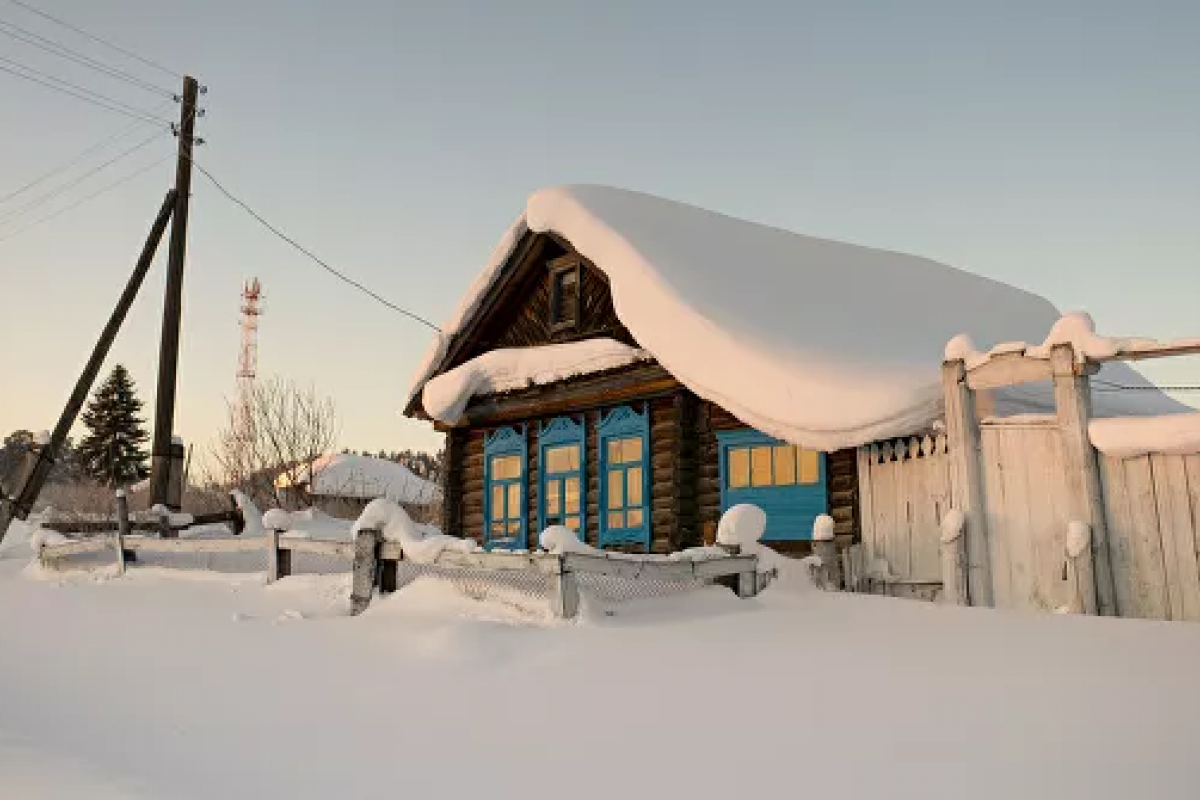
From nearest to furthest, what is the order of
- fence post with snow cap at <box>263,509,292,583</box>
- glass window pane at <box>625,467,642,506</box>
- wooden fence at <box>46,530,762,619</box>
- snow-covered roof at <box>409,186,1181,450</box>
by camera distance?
wooden fence at <box>46,530,762,619</box> → snow-covered roof at <box>409,186,1181,450</box> → fence post with snow cap at <box>263,509,292,583</box> → glass window pane at <box>625,467,642,506</box>

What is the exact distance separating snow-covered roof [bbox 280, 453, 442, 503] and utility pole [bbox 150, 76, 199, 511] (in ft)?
95.5

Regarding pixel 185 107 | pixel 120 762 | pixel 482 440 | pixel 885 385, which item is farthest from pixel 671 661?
pixel 185 107

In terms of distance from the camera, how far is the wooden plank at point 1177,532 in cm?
679

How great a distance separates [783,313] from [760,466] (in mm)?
1986

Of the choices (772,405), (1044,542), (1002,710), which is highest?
(772,405)

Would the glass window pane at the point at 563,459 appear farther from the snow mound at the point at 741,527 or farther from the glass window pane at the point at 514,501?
the snow mound at the point at 741,527

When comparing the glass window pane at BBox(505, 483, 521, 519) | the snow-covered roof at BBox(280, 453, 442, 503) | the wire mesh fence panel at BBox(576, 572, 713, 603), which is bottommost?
the wire mesh fence panel at BBox(576, 572, 713, 603)

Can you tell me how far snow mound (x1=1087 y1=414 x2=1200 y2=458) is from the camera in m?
6.83

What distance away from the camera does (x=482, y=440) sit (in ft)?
53.7

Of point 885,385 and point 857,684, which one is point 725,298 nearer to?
point 885,385

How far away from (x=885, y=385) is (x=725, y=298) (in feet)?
10.7

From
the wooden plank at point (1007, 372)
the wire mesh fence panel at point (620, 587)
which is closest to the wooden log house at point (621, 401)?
the wooden plank at point (1007, 372)

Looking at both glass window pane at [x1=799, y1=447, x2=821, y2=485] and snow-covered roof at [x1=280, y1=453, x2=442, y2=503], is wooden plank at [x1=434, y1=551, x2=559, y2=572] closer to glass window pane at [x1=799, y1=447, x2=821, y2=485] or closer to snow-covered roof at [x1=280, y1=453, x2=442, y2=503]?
glass window pane at [x1=799, y1=447, x2=821, y2=485]

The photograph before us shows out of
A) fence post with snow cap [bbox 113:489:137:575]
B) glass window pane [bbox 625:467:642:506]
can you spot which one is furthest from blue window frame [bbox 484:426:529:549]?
fence post with snow cap [bbox 113:489:137:575]
